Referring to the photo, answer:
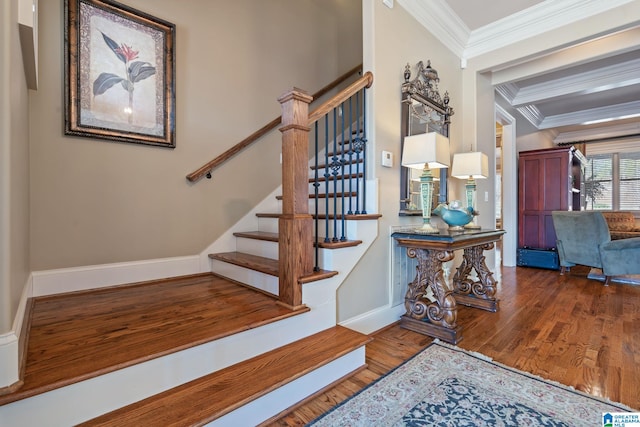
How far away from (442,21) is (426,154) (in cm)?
168

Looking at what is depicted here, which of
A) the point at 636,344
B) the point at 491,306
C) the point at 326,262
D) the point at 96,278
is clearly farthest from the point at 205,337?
the point at 636,344

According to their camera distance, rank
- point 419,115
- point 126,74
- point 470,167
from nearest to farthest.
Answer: point 126,74 < point 419,115 < point 470,167

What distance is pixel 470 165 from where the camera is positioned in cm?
280

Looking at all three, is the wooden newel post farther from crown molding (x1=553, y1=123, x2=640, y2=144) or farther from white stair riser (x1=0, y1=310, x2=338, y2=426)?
crown molding (x1=553, y1=123, x2=640, y2=144)

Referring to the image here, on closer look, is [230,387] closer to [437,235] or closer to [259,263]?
[259,263]

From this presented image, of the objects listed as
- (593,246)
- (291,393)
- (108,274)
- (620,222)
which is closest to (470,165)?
(291,393)

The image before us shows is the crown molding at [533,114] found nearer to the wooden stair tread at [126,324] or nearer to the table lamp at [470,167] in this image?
the table lamp at [470,167]

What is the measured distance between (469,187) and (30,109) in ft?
11.6

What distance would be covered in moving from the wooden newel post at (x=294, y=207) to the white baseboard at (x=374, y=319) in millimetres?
547

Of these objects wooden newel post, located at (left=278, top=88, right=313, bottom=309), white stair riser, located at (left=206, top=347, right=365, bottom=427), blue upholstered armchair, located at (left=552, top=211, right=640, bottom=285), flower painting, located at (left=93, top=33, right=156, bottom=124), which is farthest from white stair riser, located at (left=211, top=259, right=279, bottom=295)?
blue upholstered armchair, located at (left=552, top=211, right=640, bottom=285)

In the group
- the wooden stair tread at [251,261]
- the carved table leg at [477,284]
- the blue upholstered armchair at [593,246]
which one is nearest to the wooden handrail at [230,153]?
the wooden stair tread at [251,261]

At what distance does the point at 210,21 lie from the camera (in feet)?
8.41

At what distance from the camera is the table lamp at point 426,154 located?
2092mm

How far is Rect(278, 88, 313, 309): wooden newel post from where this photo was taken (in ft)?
5.47
